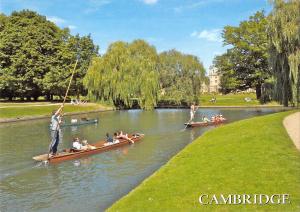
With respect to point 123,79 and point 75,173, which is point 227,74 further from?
point 75,173

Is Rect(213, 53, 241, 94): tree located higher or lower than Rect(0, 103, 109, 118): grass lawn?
higher

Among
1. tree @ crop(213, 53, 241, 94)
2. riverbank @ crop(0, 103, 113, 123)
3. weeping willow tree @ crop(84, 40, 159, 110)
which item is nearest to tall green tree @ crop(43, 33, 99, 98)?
weeping willow tree @ crop(84, 40, 159, 110)

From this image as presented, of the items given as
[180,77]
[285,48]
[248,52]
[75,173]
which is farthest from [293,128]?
[248,52]

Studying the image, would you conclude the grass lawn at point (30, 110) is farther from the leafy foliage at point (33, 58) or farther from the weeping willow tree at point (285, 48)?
the weeping willow tree at point (285, 48)

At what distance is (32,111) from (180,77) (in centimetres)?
2641

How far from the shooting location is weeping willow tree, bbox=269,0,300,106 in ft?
94.9

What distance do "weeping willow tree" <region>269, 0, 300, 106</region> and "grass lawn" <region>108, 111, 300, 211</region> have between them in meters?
12.9

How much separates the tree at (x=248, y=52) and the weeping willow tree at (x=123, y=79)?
18.2 metres

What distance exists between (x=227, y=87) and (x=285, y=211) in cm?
6267

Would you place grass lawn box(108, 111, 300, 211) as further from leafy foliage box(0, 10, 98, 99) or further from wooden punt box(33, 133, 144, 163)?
leafy foliage box(0, 10, 98, 99)

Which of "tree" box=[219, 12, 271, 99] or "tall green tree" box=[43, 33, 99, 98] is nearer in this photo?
"tall green tree" box=[43, 33, 99, 98]

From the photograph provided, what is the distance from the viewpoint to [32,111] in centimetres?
4962

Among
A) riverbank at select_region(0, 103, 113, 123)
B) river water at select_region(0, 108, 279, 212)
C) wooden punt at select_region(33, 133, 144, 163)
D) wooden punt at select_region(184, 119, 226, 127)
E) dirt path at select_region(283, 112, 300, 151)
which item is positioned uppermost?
riverbank at select_region(0, 103, 113, 123)

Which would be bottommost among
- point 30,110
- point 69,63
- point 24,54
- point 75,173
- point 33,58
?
point 75,173
